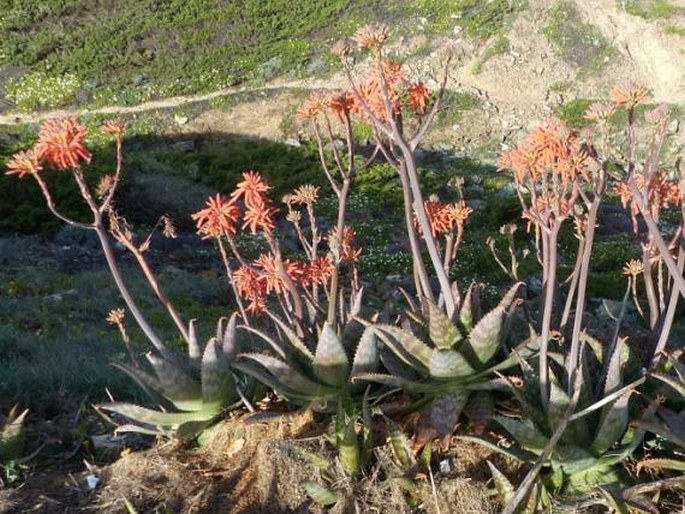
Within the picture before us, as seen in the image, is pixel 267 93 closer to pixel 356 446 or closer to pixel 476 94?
pixel 476 94

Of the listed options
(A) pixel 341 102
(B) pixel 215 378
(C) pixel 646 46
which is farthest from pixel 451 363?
(C) pixel 646 46

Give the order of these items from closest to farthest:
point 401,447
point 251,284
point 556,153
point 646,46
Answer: point 556,153 → point 401,447 → point 251,284 → point 646,46

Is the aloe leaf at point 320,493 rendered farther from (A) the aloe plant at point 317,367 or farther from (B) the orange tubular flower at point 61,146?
(B) the orange tubular flower at point 61,146

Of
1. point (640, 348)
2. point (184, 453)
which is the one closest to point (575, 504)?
point (640, 348)

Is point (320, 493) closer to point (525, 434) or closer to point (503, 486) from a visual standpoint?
point (503, 486)

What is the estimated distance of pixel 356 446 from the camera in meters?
3.15

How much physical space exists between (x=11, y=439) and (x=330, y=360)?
144 centimetres

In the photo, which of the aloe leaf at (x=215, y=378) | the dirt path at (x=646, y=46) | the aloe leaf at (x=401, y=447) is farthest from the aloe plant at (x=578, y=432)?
the dirt path at (x=646, y=46)

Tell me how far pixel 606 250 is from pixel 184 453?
47.3 ft

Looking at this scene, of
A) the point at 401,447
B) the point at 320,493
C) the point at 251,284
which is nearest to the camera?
the point at 320,493

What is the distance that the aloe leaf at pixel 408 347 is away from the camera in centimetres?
333

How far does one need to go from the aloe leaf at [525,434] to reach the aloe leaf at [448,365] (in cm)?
Answer: 33

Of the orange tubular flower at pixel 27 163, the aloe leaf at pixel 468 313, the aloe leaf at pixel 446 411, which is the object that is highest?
the orange tubular flower at pixel 27 163

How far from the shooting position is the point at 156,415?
353 cm
